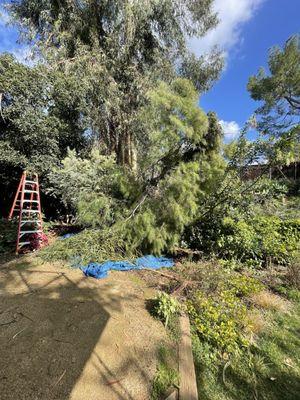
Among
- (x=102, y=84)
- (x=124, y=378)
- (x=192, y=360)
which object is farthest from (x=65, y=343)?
(x=102, y=84)

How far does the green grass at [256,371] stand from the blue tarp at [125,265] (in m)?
1.59

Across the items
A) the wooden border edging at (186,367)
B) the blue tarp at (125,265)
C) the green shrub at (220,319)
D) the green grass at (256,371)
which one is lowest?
the green grass at (256,371)

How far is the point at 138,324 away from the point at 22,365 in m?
0.96

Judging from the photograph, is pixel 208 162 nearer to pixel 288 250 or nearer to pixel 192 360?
pixel 288 250

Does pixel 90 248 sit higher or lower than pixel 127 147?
lower

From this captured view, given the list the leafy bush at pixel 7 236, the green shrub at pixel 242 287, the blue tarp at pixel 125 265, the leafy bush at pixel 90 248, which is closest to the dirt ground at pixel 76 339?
the blue tarp at pixel 125 265

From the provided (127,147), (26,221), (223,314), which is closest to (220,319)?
(223,314)

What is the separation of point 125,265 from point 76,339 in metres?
1.66

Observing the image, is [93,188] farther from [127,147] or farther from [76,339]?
[76,339]

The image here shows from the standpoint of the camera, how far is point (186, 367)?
183 cm

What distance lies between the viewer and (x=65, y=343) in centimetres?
192

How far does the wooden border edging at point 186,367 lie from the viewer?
159 centimetres

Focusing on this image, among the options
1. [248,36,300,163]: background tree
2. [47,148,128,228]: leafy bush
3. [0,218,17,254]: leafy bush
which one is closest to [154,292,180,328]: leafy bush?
[47,148,128,228]: leafy bush

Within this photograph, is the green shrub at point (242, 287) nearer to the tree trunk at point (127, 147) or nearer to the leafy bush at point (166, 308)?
the leafy bush at point (166, 308)
